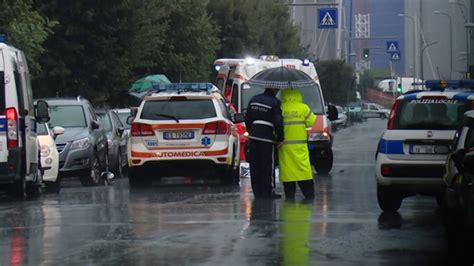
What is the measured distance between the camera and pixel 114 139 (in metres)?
26.2

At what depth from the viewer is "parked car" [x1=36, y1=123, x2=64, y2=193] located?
2000 cm

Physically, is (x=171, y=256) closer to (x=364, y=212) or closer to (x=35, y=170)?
(x=364, y=212)

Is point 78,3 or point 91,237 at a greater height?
point 78,3

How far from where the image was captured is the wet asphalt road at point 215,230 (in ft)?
33.9

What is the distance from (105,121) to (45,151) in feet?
22.4

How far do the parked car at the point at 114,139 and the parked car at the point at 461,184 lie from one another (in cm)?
Answer: 1406

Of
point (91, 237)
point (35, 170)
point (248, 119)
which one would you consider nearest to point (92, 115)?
point (35, 170)

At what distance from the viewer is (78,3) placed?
3262 centimetres

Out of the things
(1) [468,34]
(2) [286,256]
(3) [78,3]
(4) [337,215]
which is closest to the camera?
(2) [286,256]

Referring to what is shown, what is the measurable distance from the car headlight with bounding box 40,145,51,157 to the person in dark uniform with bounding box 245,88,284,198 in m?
5.29

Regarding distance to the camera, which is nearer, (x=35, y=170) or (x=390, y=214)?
(x=390, y=214)

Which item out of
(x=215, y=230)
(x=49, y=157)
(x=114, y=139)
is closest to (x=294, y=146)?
(x=215, y=230)

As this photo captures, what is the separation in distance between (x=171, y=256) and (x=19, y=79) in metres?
7.38

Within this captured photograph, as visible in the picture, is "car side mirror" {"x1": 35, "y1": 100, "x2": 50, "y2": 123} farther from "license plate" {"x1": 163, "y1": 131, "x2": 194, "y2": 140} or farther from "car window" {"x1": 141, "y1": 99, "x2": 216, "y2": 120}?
"license plate" {"x1": 163, "y1": 131, "x2": 194, "y2": 140}
